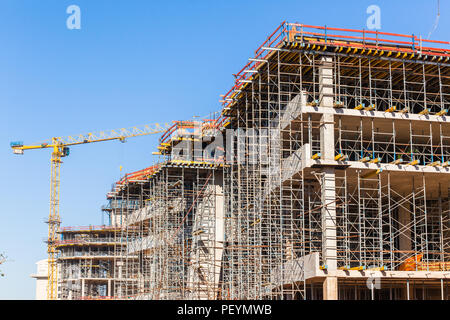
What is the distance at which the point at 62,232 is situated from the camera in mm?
98000

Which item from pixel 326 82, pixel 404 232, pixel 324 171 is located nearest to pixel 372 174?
pixel 324 171

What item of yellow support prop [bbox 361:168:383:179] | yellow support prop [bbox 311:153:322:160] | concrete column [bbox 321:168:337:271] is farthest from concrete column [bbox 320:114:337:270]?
yellow support prop [bbox 361:168:383:179]

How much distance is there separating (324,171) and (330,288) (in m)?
6.41

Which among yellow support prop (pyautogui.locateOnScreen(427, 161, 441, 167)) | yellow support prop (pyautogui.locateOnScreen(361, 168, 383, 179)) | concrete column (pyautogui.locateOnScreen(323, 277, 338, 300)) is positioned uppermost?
yellow support prop (pyautogui.locateOnScreen(427, 161, 441, 167))

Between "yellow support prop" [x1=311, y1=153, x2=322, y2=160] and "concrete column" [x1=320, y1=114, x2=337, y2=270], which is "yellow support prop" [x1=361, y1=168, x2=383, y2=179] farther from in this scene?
"yellow support prop" [x1=311, y1=153, x2=322, y2=160]

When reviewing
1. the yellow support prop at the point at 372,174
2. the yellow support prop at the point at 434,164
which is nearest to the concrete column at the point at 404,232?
the yellow support prop at the point at 434,164

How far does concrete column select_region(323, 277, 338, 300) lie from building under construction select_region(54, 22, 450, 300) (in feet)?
0.25

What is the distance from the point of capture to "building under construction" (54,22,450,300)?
38000mm

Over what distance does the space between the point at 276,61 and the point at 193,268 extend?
20225mm

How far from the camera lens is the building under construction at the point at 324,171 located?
1496 inches

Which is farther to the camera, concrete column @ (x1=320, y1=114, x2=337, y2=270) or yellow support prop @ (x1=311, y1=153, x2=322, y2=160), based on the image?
yellow support prop @ (x1=311, y1=153, x2=322, y2=160)

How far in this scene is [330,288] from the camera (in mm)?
36250

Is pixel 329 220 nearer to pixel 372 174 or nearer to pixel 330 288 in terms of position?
pixel 330 288

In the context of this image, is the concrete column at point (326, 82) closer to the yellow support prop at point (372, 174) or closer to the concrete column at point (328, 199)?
the concrete column at point (328, 199)
